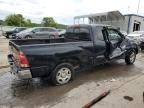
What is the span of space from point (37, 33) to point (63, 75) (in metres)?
13.6

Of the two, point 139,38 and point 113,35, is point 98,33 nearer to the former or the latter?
point 113,35

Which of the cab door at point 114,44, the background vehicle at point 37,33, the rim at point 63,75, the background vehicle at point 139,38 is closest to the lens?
the rim at point 63,75

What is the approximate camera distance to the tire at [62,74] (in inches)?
188

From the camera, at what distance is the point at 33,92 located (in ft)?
14.8

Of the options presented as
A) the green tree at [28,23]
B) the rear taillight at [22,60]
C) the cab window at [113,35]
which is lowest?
the rear taillight at [22,60]

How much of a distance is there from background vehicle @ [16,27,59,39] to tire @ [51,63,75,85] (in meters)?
12.7

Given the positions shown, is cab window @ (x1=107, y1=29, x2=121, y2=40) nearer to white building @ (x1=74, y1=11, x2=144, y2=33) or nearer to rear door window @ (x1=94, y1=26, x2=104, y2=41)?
rear door window @ (x1=94, y1=26, x2=104, y2=41)

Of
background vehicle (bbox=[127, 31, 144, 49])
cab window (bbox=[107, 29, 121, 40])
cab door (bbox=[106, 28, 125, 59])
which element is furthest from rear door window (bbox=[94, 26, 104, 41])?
background vehicle (bbox=[127, 31, 144, 49])

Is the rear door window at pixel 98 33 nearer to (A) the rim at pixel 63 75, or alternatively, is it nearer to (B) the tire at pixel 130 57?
(A) the rim at pixel 63 75

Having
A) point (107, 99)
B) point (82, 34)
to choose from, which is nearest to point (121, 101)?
point (107, 99)

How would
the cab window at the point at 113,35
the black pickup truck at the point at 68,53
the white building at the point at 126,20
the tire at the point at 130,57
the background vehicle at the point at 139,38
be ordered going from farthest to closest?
the white building at the point at 126,20
the background vehicle at the point at 139,38
the tire at the point at 130,57
the cab window at the point at 113,35
the black pickup truck at the point at 68,53

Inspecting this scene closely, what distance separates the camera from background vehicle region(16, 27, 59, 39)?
56.2 ft

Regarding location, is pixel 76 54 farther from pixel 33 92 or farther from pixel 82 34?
pixel 33 92

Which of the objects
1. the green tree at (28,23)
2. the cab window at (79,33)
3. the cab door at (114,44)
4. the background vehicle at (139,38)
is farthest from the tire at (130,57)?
the green tree at (28,23)
